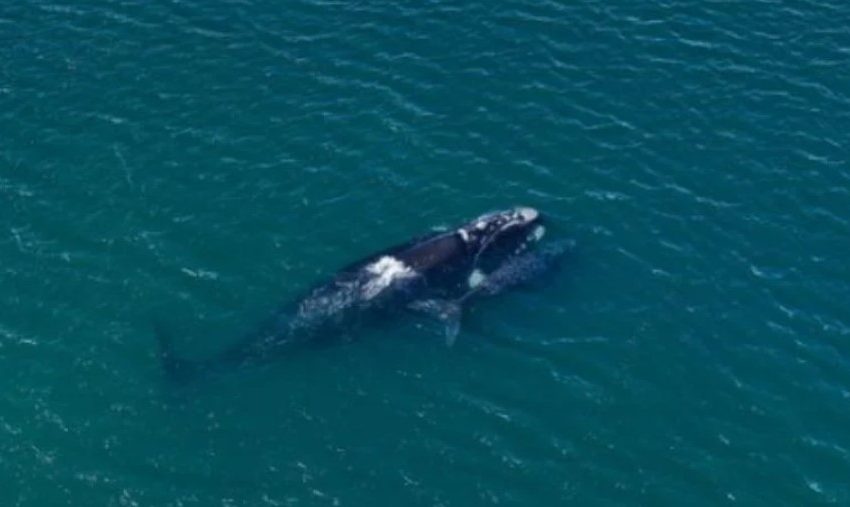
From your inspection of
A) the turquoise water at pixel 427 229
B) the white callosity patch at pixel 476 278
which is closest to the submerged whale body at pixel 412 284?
the white callosity patch at pixel 476 278

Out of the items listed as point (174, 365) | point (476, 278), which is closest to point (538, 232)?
point (476, 278)

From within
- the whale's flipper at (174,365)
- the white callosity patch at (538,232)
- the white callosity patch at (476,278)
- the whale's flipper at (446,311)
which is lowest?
the whale's flipper at (174,365)

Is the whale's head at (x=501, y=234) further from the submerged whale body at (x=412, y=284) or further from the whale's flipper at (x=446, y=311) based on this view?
the whale's flipper at (x=446, y=311)

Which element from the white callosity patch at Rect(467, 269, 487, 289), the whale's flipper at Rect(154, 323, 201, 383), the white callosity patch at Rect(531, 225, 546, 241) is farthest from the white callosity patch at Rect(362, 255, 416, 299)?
the whale's flipper at Rect(154, 323, 201, 383)

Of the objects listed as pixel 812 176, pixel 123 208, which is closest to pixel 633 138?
pixel 812 176

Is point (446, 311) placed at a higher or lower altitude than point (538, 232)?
lower

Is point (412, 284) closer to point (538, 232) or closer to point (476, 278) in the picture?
point (476, 278)
